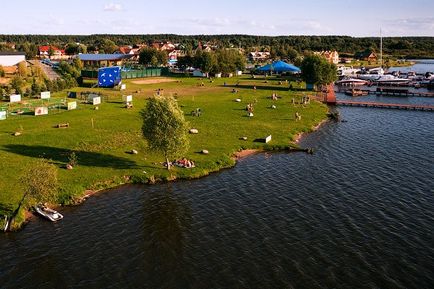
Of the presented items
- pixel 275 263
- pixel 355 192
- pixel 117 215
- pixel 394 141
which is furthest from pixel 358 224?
pixel 394 141

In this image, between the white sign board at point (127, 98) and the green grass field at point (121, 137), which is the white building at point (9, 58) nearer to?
the green grass field at point (121, 137)

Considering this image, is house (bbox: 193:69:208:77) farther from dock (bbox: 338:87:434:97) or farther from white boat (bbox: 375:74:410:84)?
white boat (bbox: 375:74:410:84)

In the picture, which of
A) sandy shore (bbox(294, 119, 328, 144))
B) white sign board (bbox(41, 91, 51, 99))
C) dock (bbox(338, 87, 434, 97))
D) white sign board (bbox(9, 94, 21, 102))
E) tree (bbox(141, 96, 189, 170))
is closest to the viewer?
tree (bbox(141, 96, 189, 170))

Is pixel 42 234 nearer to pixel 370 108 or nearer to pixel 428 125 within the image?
pixel 428 125

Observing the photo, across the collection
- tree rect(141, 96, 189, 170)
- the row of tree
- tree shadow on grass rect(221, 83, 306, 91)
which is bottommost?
tree rect(141, 96, 189, 170)

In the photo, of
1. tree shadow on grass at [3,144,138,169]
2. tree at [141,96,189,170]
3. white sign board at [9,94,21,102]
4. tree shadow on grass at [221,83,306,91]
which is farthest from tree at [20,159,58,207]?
tree shadow on grass at [221,83,306,91]

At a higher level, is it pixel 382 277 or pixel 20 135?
pixel 20 135

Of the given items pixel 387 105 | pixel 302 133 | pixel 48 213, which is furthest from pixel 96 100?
pixel 387 105
